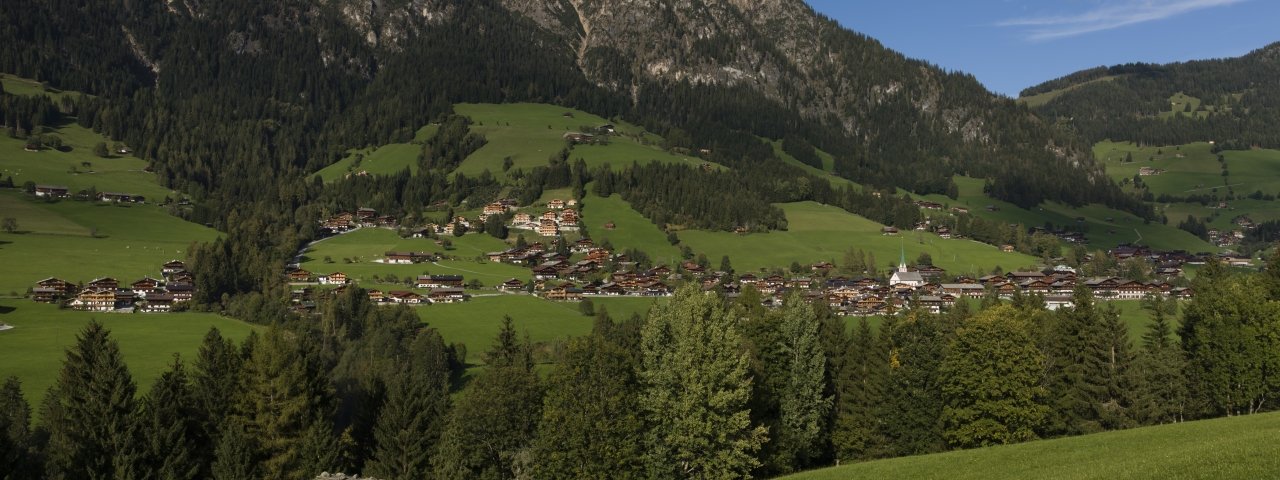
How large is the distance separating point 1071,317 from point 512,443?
3899 centimetres

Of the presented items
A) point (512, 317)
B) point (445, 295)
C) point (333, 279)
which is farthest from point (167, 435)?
point (333, 279)

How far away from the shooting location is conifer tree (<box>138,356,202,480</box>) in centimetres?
4022

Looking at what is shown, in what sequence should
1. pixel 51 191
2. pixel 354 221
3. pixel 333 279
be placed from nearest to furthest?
pixel 333 279, pixel 51 191, pixel 354 221

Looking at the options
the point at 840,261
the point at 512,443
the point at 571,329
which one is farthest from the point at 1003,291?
the point at 512,443

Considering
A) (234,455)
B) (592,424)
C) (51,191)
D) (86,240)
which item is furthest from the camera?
(51,191)

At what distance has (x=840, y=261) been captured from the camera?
171 metres

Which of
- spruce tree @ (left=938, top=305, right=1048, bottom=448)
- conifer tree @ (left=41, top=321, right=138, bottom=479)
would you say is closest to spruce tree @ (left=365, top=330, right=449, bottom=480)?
conifer tree @ (left=41, top=321, right=138, bottom=479)

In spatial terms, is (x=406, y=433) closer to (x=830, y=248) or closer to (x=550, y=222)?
(x=550, y=222)

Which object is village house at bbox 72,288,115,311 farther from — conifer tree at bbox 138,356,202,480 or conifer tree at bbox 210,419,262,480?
conifer tree at bbox 210,419,262,480

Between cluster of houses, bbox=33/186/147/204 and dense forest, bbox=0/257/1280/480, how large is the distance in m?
130

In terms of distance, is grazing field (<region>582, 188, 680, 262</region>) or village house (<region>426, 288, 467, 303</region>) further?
grazing field (<region>582, 188, 680, 262</region>)

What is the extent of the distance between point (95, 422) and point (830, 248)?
508ft

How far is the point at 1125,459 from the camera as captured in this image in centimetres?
2944

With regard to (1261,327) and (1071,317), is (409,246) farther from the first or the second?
(1261,327)
